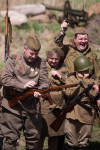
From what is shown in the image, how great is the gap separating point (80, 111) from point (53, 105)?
1.80 ft

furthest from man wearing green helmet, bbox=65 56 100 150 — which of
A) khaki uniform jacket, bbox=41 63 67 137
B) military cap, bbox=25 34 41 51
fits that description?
military cap, bbox=25 34 41 51

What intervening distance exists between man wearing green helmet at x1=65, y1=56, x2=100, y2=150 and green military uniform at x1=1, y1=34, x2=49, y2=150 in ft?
1.95

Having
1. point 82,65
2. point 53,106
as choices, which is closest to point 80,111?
point 53,106

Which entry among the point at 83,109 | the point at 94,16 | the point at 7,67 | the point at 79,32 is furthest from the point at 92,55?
the point at 94,16

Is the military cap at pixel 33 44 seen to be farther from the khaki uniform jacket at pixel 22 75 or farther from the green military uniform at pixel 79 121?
the green military uniform at pixel 79 121

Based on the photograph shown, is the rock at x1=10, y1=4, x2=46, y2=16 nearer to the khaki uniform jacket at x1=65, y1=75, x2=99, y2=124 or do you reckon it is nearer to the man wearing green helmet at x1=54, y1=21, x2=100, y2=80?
the man wearing green helmet at x1=54, y1=21, x2=100, y2=80

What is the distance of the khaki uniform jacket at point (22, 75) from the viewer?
5.73 m

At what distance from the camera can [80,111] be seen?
6.39 meters

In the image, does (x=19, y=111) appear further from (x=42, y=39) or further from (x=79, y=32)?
(x=42, y=39)

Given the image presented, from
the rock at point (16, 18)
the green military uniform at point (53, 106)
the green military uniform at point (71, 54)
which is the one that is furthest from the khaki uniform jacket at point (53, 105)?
the rock at point (16, 18)

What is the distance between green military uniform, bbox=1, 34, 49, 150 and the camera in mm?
5812

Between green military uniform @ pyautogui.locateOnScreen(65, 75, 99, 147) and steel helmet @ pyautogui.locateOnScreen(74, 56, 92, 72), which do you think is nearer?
steel helmet @ pyautogui.locateOnScreen(74, 56, 92, 72)

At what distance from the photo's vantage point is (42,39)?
13.7 metres

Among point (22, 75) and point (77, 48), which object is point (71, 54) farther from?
point (22, 75)
